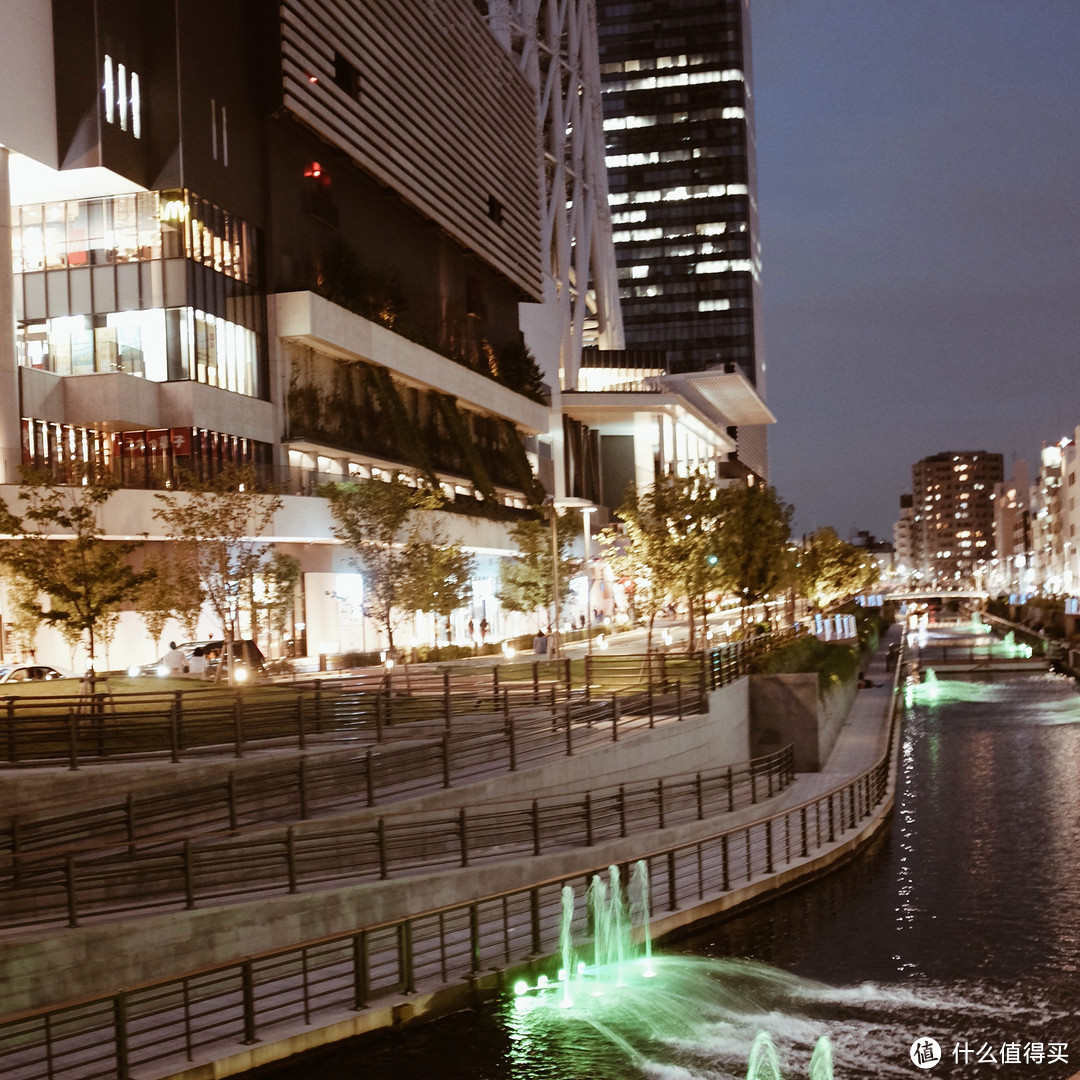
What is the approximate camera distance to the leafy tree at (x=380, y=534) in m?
45.6

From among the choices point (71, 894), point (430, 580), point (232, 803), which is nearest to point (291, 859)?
point (232, 803)

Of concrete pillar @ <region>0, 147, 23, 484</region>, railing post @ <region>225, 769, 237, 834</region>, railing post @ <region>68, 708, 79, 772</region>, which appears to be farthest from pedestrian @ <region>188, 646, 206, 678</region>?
railing post @ <region>225, 769, 237, 834</region>

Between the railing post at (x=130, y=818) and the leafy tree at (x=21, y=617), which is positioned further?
the leafy tree at (x=21, y=617)

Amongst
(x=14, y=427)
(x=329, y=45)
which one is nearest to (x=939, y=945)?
(x=14, y=427)

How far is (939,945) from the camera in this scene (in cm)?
1920

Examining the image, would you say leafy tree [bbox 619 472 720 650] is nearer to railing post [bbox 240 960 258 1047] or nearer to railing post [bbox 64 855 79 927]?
railing post [bbox 64 855 79 927]

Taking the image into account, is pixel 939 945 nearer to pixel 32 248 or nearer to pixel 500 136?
pixel 32 248

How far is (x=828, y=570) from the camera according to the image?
9919 cm

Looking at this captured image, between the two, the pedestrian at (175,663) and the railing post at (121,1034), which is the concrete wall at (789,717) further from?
the railing post at (121,1034)

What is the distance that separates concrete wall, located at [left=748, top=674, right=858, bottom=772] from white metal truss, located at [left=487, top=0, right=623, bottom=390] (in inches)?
2684

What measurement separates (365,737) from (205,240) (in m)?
33.0

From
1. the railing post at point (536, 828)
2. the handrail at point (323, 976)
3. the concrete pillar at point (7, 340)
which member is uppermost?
the concrete pillar at point (7, 340)

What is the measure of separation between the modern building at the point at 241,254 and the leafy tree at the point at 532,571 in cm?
226

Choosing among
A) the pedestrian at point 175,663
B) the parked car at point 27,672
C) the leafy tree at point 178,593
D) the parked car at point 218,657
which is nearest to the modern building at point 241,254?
the leafy tree at point 178,593
